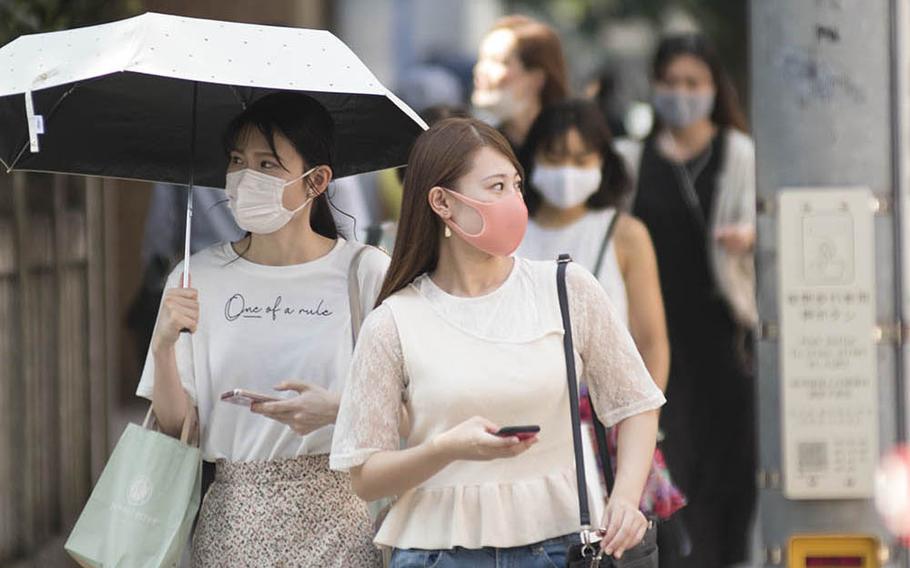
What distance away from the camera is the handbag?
13.1 feet

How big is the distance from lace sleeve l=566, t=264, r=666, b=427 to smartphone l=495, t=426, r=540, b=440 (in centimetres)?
46

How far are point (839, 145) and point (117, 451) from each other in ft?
7.76

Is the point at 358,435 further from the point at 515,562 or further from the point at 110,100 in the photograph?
the point at 110,100

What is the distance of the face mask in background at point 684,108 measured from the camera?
819cm

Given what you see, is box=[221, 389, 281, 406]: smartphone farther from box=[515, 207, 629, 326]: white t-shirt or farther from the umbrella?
box=[515, 207, 629, 326]: white t-shirt

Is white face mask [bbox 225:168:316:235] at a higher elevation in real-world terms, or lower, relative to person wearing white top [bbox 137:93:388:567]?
higher

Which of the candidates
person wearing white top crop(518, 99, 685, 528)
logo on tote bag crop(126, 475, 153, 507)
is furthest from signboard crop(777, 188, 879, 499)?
logo on tote bag crop(126, 475, 153, 507)

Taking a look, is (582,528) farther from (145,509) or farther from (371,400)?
(145,509)

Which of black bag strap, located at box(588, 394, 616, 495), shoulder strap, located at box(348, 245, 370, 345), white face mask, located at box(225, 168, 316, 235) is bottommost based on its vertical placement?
black bag strap, located at box(588, 394, 616, 495)

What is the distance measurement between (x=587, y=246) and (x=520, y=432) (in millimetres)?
2549

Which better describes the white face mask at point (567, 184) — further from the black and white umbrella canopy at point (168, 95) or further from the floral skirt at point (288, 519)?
the floral skirt at point (288, 519)

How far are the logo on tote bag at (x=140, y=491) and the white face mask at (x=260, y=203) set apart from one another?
2.04 feet

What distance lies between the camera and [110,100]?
477 centimetres

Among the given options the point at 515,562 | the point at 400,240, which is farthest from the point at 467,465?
the point at 400,240
